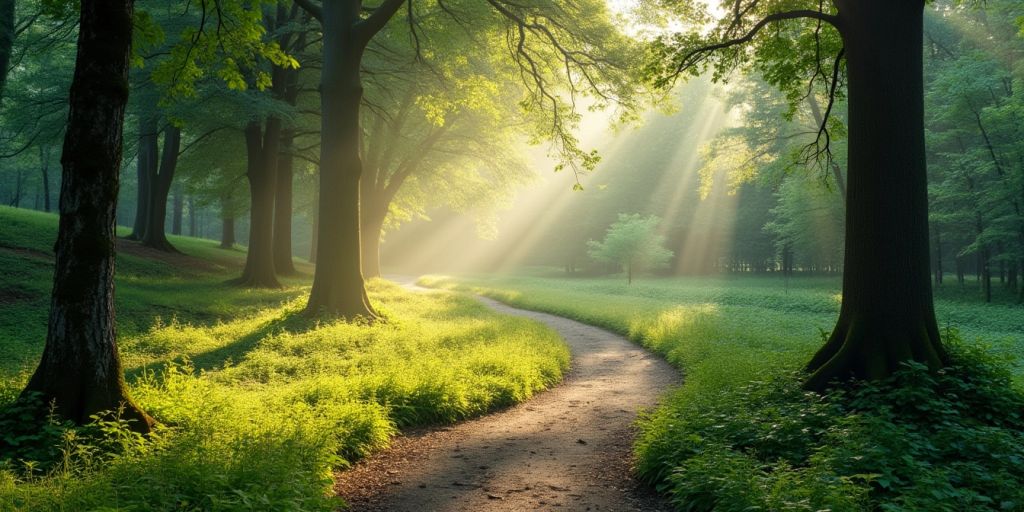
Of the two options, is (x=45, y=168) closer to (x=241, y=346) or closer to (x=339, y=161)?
(x=339, y=161)

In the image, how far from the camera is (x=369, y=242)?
91.5 feet

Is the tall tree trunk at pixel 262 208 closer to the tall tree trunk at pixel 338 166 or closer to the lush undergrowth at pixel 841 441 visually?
the tall tree trunk at pixel 338 166

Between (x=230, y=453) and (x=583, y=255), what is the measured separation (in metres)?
70.1

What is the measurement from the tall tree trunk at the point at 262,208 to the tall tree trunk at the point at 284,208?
2.34 meters

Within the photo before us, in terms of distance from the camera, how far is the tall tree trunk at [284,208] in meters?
22.9

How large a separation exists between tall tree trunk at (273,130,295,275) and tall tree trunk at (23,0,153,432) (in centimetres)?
1800

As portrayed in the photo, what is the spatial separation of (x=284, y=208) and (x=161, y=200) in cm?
560

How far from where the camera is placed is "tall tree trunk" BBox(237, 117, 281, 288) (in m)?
19.5

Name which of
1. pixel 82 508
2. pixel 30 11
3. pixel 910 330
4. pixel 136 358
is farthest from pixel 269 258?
pixel 910 330

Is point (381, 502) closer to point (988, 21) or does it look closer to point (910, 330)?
point (910, 330)

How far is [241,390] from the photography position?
7.38 meters

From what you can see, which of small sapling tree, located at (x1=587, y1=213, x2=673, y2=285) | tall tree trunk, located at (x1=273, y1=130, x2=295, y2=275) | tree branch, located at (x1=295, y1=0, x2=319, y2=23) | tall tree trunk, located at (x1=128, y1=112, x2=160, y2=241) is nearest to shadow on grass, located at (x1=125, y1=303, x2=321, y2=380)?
tree branch, located at (x1=295, y1=0, x2=319, y2=23)

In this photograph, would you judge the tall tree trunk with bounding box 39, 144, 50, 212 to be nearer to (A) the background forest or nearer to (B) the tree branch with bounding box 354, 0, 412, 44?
(A) the background forest

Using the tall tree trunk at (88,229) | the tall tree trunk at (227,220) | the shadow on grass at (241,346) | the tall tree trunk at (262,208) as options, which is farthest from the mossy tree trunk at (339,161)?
the tall tree trunk at (227,220)
